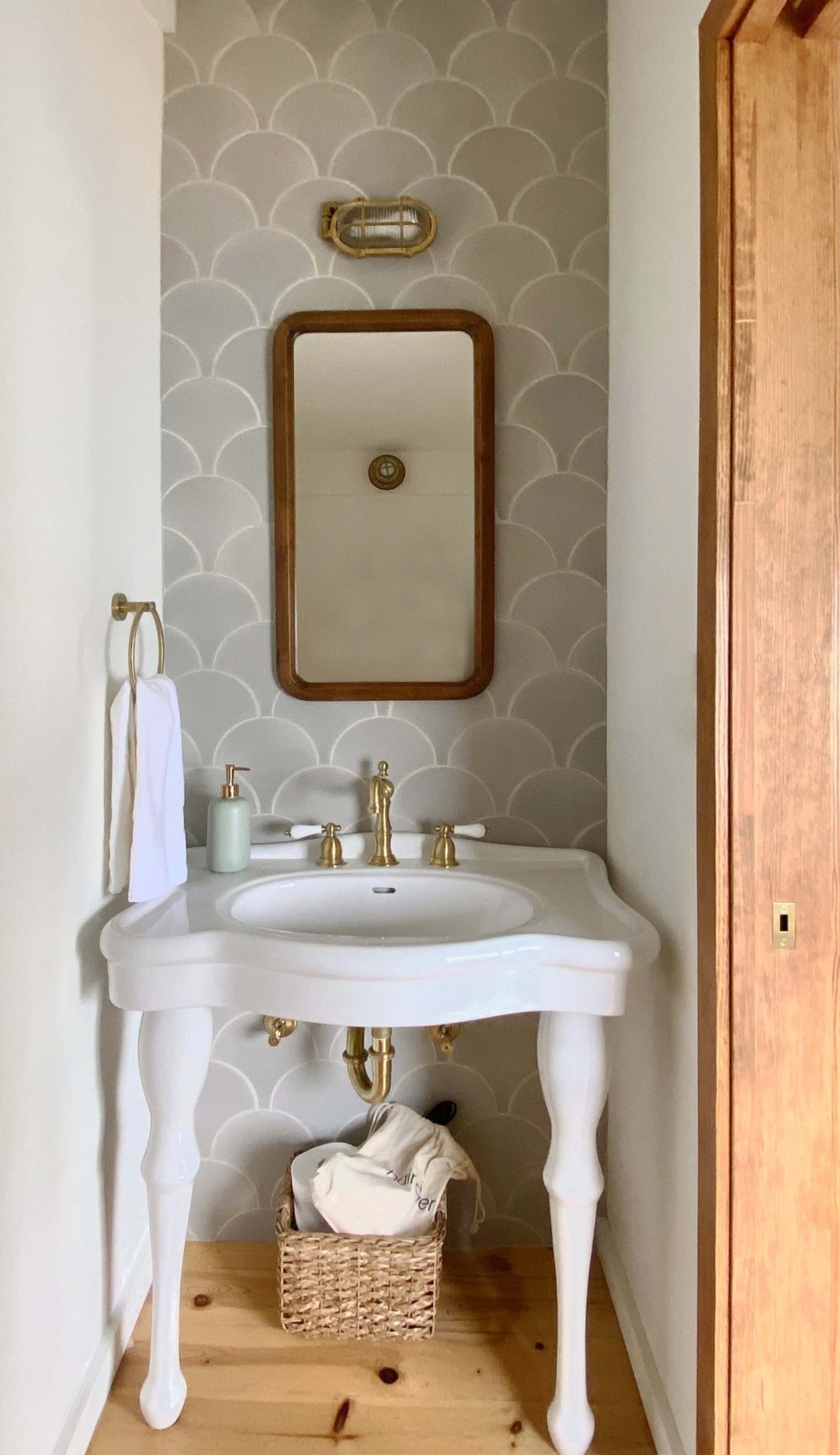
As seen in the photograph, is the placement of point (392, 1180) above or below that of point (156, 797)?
below

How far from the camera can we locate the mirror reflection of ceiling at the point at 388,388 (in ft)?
5.60

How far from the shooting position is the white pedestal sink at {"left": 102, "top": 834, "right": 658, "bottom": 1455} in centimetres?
120

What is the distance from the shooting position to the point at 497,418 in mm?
1725

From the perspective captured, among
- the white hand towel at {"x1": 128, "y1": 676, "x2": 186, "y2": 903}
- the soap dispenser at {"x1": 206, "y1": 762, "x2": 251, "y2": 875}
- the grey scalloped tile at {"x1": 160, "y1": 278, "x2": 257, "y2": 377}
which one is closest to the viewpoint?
the white hand towel at {"x1": 128, "y1": 676, "x2": 186, "y2": 903}

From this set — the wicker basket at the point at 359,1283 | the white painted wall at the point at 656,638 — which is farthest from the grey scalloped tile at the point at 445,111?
the wicker basket at the point at 359,1283

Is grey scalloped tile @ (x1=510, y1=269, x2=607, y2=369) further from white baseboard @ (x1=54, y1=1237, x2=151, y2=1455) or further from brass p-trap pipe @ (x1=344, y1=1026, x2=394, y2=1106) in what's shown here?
white baseboard @ (x1=54, y1=1237, x2=151, y2=1455)

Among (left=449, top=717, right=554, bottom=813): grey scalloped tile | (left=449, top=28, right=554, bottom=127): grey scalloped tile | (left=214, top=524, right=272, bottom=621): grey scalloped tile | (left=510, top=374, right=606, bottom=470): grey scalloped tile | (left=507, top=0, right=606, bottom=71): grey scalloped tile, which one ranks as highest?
(left=507, top=0, right=606, bottom=71): grey scalloped tile

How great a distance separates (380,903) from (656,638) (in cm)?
65

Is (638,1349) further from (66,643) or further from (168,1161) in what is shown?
(66,643)

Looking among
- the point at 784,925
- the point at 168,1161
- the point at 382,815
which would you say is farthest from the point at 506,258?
the point at 168,1161

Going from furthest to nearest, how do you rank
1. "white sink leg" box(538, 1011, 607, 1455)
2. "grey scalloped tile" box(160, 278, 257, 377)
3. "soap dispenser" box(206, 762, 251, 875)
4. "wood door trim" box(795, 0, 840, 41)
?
"grey scalloped tile" box(160, 278, 257, 377), "soap dispenser" box(206, 762, 251, 875), "white sink leg" box(538, 1011, 607, 1455), "wood door trim" box(795, 0, 840, 41)

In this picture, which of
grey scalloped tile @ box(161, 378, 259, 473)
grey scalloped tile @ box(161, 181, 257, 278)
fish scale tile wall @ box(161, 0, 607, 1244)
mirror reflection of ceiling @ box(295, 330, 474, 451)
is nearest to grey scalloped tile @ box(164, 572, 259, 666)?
fish scale tile wall @ box(161, 0, 607, 1244)

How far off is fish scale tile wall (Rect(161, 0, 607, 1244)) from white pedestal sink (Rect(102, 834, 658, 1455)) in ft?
1.21

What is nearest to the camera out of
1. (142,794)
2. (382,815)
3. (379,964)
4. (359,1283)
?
(379,964)
